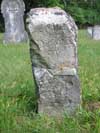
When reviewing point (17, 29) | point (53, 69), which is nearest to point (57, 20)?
point (53, 69)

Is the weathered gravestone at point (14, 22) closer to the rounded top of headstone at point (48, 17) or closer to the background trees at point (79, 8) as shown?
the rounded top of headstone at point (48, 17)

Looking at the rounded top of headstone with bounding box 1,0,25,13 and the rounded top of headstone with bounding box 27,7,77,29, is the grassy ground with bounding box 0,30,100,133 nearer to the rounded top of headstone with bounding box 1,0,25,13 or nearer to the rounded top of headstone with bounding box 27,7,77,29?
the rounded top of headstone with bounding box 27,7,77,29

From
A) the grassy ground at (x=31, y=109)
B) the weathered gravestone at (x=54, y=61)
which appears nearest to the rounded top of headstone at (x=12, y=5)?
the grassy ground at (x=31, y=109)

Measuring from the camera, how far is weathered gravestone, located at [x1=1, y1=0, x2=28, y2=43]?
16.7 m

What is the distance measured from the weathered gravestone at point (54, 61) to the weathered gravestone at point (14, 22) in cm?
1070

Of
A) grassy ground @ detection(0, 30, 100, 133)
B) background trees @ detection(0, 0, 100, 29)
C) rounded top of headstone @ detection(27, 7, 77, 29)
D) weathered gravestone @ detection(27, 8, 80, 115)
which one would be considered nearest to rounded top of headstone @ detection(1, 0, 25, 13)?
grassy ground @ detection(0, 30, 100, 133)

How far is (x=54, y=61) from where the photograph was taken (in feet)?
19.2

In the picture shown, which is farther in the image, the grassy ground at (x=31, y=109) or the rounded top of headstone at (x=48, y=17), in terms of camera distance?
the rounded top of headstone at (x=48, y=17)

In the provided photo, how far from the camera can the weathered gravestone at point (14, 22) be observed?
1670 centimetres

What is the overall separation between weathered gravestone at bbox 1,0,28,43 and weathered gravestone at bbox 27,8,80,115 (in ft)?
35.1

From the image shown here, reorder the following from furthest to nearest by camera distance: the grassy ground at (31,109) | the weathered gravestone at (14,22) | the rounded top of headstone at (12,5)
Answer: the rounded top of headstone at (12,5) → the weathered gravestone at (14,22) → the grassy ground at (31,109)

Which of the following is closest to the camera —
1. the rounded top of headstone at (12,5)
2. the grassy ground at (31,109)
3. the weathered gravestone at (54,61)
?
the grassy ground at (31,109)

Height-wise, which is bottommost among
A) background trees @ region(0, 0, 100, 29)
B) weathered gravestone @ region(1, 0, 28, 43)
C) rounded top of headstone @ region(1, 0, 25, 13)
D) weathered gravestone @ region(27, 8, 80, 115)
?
background trees @ region(0, 0, 100, 29)

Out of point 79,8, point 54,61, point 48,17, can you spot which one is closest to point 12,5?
point 48,17
